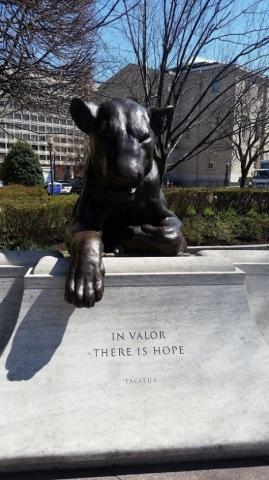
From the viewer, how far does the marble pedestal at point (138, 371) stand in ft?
8.13

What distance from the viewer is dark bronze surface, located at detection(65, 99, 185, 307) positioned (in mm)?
2627

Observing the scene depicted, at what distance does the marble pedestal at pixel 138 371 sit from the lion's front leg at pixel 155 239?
1.17ft

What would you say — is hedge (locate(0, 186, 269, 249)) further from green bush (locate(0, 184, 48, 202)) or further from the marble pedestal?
the marble pedestal

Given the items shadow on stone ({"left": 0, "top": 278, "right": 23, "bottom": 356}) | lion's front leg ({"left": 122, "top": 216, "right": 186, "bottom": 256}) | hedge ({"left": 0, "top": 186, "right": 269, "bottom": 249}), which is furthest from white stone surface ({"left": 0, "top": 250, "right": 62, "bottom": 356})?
hedge ({"left": 0, "top": 186, "right": 269, "bottom": 249})

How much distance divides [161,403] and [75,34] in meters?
7.20

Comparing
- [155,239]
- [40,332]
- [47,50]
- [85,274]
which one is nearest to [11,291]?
[40,332]

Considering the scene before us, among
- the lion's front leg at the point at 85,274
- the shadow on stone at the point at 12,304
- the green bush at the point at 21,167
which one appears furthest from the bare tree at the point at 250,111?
the green bush at the point at 21,167

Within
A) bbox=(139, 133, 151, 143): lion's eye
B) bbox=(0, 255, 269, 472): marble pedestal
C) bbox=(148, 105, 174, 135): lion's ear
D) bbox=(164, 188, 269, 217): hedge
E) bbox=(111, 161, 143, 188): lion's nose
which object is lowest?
bbox=(0, 255, 269, 472): marble pedestal

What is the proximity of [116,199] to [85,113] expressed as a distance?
69 centimetres

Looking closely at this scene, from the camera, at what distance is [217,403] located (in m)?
2.68

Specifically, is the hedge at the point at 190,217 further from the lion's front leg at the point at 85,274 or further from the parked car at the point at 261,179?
the parked car at the point at 261,179

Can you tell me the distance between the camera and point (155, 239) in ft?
10.8

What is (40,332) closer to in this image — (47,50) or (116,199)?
(116,199)

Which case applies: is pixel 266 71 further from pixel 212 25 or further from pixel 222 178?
pixel 222 178
